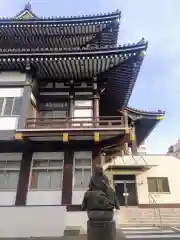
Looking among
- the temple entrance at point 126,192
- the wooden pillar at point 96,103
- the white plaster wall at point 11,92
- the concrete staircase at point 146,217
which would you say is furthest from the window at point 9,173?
the temple entrance at point 126,192

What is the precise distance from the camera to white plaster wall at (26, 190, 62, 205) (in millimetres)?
11070

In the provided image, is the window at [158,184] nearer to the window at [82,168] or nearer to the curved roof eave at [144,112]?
the curved roof eave at [144,112]

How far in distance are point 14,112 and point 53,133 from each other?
2.53 m

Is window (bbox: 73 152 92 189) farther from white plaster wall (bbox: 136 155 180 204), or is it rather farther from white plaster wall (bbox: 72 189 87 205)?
white plaster wall (bbox: 136 155 180 204)

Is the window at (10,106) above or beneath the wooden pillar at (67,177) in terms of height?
above

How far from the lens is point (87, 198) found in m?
5.06

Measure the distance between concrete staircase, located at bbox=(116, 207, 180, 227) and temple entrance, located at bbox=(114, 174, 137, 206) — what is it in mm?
2458

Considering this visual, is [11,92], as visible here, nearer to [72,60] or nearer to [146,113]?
[72,60]

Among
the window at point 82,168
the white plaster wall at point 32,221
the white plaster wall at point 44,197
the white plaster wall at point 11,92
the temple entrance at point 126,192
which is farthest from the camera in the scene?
the temple entrance at point 126,192

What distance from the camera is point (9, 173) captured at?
1188 centimetres

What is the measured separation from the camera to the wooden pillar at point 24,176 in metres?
11.0

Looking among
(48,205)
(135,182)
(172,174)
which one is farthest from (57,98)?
(172,174)

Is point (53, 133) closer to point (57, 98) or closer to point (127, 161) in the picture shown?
point (57, 98)

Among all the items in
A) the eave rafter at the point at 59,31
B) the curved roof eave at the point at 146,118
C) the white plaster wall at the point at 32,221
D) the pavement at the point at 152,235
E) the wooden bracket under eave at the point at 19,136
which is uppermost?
the eave rafter at the point at 59,31
